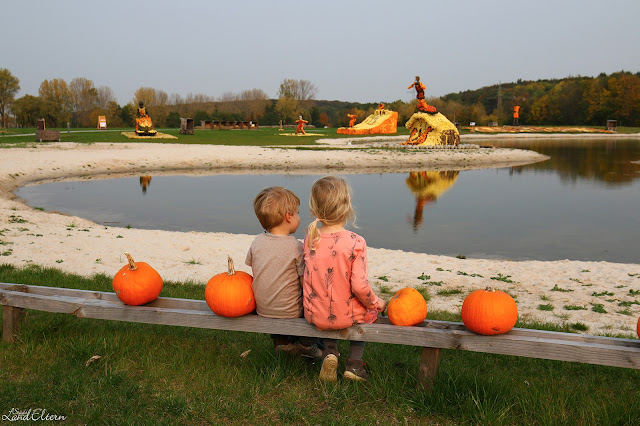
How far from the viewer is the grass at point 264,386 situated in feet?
9.34

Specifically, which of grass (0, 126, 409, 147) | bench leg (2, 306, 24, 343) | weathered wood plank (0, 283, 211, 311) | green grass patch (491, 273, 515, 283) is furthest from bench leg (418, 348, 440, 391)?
grass (0, 126, 409, 147)

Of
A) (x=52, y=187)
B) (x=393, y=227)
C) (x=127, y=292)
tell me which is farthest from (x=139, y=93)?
(x=127, y=292)

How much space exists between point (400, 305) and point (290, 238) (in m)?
0.85

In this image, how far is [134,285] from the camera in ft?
11.8

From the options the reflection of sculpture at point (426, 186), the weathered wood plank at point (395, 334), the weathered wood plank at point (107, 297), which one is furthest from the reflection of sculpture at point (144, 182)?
the weathered wood plank at point (395, 334)

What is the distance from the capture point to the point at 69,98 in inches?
3219

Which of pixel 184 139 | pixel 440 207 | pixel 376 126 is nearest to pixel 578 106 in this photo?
pixel 376 126

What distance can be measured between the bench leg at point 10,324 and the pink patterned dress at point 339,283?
2.19 meters

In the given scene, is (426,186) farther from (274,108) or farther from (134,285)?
(274,108)

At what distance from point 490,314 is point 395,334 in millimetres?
544

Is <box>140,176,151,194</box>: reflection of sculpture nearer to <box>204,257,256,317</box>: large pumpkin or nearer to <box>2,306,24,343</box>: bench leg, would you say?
<box>2,306,24,343</box>: bench leg

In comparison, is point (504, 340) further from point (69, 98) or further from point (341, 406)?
point (69, 98)

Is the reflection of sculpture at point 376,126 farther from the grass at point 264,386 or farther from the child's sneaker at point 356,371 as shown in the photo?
the child's sneaker at point 356,371

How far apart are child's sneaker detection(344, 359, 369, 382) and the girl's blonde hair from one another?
0.76 m
